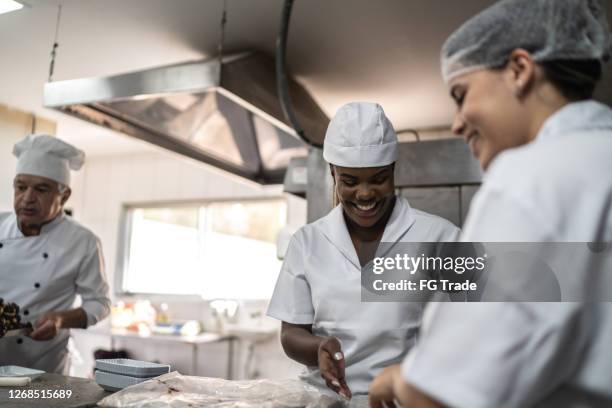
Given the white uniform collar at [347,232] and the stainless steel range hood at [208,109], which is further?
the stainless steel range hood at [208,109]

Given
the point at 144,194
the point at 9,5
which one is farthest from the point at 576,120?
the point at 144,194

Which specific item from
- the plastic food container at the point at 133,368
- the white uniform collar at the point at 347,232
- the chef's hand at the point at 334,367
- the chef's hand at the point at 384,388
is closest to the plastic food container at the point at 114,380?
the plastic food container at the point at 133,368

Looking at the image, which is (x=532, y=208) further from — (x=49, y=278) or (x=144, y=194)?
(x=144, y=194)

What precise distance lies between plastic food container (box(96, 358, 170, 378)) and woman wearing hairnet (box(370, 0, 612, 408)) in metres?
0.91

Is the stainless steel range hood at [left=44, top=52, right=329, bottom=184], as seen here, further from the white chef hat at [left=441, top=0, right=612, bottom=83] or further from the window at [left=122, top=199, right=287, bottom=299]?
the window at [left=122, top=199, right=287, bottom=299]

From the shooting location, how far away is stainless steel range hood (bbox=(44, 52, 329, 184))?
2.22 meters

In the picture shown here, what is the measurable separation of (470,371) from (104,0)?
109 inches

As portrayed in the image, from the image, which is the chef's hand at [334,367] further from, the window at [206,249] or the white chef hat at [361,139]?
the window at [206,249]

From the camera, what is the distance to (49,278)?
7.70ft

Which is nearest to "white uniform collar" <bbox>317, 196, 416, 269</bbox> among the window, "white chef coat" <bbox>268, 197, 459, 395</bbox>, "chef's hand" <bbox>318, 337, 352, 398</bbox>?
"white chef coat" <bbox>268, 197, 459, 395</bbox>

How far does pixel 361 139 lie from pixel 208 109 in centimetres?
154

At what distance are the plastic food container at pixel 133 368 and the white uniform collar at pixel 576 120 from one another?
1215 millimetres

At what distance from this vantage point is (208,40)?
3.07 m

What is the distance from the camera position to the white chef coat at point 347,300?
1521mm
